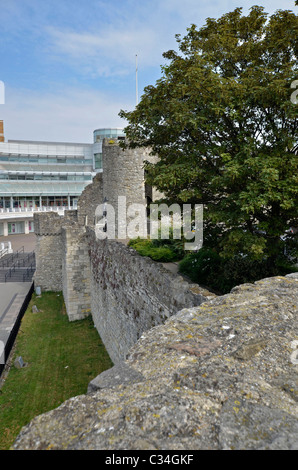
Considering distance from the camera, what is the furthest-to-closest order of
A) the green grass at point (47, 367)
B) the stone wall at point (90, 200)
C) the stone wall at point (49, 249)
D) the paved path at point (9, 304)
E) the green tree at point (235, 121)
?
the stone wall at point (49, 249) → the stone wall at point (90, 200) → the paved path at point (9, 304) → the green grass at point (47, 367) → the green tree at point (235, 121)

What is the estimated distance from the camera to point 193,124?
8055 millimetres

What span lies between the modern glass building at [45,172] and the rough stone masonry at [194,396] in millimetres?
46150

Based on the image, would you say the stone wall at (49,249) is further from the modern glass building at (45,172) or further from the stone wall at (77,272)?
the modern glass building at (45,172)

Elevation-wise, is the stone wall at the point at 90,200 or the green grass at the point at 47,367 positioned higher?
the stone wall at the point at 90,200

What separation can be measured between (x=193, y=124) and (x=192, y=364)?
264 inches

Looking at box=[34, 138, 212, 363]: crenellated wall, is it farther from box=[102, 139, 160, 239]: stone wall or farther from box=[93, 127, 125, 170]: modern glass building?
box=[93, 127, 125, 170]: modern glass building

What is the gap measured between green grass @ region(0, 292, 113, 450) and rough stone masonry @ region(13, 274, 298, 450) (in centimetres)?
740

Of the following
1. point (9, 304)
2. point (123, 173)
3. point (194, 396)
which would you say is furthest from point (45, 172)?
point (194, 396)

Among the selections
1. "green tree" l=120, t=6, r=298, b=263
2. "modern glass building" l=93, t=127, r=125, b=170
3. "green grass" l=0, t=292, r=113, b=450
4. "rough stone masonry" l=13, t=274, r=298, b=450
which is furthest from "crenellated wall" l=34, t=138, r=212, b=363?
"modern glass building" l=93, t=127, r=125, b=170

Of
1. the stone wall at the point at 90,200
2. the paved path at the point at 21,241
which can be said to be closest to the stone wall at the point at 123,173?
the stone wall at the point at 90,200

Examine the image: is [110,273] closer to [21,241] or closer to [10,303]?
[10,303]

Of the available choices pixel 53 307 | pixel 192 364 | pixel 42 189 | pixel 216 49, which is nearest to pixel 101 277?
pixel 53 307

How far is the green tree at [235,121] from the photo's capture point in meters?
7.54

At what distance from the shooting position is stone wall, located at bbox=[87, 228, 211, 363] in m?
6.04
